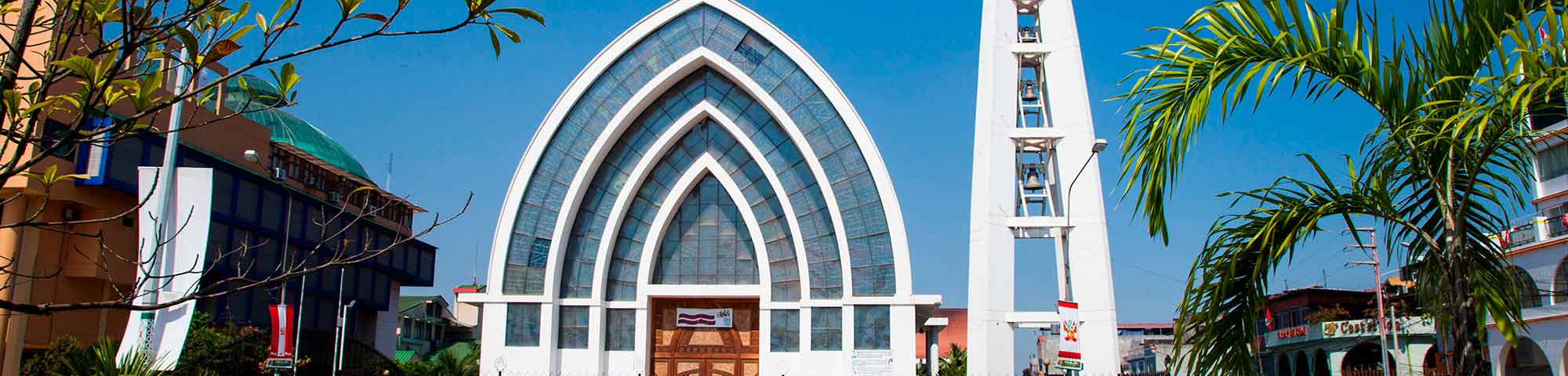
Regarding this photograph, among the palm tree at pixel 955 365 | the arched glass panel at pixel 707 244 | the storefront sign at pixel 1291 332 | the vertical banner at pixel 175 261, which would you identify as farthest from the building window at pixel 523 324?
the storefront sign at pixel 1291 332

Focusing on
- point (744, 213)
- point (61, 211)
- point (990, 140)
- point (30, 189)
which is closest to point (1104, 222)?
point (990, 140)

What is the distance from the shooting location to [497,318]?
3506 cm

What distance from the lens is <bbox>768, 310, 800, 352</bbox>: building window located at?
3484cm

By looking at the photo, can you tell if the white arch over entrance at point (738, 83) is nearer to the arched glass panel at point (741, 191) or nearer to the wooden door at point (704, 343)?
the arched glass panel at point (741, 191)

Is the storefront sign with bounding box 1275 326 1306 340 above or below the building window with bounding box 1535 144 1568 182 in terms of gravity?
below

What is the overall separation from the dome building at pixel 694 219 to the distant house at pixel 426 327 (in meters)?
32.3

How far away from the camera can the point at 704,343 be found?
118 feet

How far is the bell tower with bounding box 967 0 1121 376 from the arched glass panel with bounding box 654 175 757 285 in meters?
8.14

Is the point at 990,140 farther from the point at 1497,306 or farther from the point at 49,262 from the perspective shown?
the point at 49,262

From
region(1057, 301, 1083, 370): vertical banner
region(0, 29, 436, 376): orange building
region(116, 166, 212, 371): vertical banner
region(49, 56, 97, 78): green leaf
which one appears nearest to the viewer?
Result: region(49, 56, 97, 78): green leaf

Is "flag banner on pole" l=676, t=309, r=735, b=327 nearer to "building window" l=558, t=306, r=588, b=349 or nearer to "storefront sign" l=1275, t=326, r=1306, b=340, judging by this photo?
"building window" l=558, t=306, r=588, b=349

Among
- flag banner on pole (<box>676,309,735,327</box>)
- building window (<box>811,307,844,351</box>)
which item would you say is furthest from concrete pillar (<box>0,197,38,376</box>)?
building window (<box>811,307,844,351</box>)

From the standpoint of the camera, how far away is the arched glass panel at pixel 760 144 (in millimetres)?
35031

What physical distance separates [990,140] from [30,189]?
2641 cm
